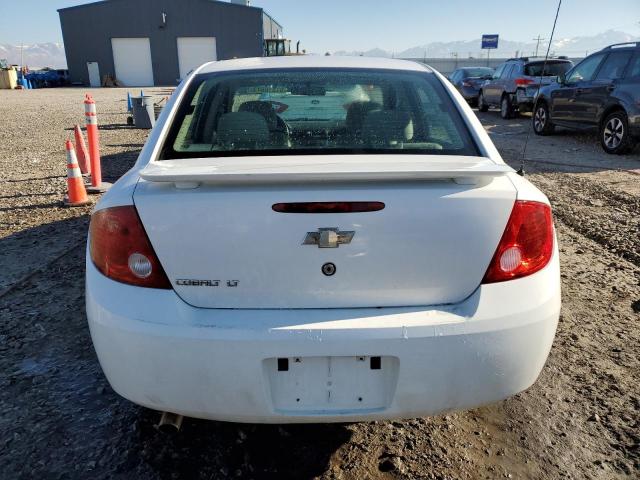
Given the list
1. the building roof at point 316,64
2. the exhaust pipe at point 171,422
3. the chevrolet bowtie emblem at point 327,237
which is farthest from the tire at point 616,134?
the exhaust pipe at point 171,422

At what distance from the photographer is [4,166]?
8.30 m

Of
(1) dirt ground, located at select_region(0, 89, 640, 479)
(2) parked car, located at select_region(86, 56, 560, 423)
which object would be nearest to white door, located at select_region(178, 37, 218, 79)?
(1) dirt ground, located at select_region(0, 89, 640, 479)

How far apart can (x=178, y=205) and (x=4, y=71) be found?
42095 millimetres

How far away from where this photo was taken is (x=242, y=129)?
2.38 meters

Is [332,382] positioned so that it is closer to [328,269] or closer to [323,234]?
[328,269]

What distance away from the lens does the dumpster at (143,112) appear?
13016mm

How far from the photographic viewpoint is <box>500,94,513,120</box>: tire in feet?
49.0

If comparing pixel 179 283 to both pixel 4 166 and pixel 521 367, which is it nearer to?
pixel 521 367

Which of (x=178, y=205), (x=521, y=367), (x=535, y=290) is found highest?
(x=178, y=205)

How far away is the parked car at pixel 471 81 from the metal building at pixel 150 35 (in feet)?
77.4

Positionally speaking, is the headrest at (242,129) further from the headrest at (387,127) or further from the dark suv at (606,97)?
the dark suv at (606,97)

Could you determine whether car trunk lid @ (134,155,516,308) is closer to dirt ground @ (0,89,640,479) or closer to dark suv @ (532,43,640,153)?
dirt ground @ (0,89,640,479)

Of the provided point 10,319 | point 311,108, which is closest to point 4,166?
point 10,319

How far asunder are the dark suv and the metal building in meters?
33.8
